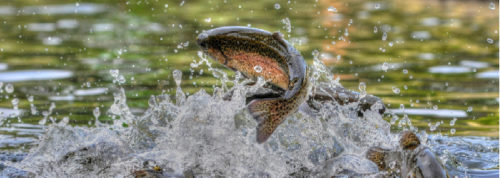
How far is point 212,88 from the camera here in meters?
8.00

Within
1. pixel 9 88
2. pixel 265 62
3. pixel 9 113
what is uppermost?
pixel 9 88

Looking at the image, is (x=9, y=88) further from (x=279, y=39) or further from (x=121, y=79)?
(x=279, y=39)

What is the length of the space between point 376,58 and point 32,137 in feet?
20.6

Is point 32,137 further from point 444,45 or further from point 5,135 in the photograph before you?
point 444,45

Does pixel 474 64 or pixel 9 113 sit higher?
pixel 474 64

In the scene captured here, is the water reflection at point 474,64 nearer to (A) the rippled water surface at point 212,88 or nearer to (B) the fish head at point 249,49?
(A) the rippled water surface at point 212,88

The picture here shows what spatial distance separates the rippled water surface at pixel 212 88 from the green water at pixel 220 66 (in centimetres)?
4

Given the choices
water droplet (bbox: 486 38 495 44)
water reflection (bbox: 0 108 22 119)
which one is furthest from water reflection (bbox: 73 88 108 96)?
water droplet (bbox: 486 38 495 44)

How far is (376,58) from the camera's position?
1098 cm

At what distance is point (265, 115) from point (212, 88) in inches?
153

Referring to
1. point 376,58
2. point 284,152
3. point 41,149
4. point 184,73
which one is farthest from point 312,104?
point 376,58

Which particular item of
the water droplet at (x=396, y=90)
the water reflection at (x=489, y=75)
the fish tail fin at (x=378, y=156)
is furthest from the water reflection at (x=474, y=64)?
the fish tail fin at (x=378, y=156)

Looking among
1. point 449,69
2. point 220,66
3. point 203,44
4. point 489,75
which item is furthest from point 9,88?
point 489,75

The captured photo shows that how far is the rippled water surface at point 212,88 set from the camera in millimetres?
4816
